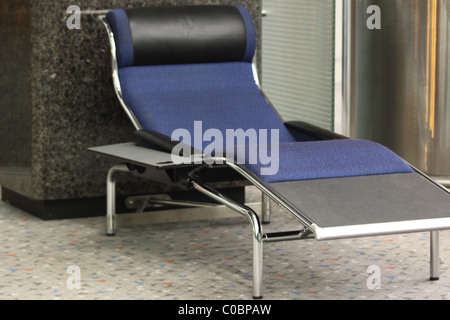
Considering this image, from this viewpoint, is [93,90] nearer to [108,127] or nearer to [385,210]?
[108,127]

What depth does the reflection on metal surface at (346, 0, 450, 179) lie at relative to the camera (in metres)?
4.52

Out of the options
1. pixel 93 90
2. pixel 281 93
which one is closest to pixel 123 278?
pixel 93 90

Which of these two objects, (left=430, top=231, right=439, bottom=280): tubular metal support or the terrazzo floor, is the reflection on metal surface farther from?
(left=430, top=231, right=439, bottom=280): tubular metal support

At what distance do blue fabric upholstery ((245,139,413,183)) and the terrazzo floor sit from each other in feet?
1.25

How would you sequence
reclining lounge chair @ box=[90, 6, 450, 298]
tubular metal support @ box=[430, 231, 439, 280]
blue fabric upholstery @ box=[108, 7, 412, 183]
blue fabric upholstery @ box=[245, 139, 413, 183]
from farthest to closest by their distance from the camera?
blue fabric upholstery @ box=[108, 7, 412, 183] → tubular metal support @ box=[430, 231, 439, 280] → blue fabric upholstery @ box=[245, 139, 413, 183] → reclining lounge chair @ box=[90, 6, 450, 298]

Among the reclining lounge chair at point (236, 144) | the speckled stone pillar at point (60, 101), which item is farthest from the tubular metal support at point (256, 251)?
the speckled stone pillar at point (60, 101)

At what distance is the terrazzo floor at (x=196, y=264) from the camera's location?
9.39ft

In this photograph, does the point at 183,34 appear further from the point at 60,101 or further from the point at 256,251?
the point at 256,251

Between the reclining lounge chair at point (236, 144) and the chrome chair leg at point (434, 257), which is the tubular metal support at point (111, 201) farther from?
the chrome chair leg at point (434, 257)

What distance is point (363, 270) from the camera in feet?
10.3

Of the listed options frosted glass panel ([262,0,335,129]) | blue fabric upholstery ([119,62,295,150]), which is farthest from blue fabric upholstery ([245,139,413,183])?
frosted glass panel ([262,0,335,129])

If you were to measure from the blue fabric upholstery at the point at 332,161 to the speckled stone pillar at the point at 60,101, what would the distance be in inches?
49.3

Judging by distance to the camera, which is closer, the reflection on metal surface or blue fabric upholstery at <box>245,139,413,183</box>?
blue fabric upholstery at <box>245,139,413,183</box>

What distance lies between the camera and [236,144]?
11.6ft
